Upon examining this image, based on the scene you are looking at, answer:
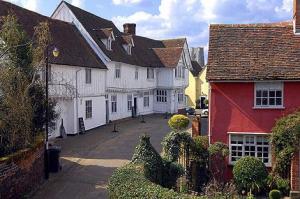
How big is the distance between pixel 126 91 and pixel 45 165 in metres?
24.3

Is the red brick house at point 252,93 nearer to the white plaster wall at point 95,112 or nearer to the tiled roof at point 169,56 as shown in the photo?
the white plaster wall at point 95,112

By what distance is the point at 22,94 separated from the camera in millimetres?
16531

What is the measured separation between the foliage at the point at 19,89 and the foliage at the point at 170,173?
230 inches

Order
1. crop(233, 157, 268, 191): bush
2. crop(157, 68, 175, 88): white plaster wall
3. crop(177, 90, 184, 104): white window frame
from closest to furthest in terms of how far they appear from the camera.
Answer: crop(233, 157, 268, 191): bush
crop(157, 68, 175, 88): white plaster wall
crop(177, 90, 184, 104): white window frame

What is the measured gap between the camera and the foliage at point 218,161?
19891 millimetres

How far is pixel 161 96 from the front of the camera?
5206cm

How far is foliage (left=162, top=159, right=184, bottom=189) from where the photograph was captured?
1532 centimetres

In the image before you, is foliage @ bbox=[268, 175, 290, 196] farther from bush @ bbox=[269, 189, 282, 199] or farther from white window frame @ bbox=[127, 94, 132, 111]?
white window frame @ bbox=[127, 94, 132, 111]

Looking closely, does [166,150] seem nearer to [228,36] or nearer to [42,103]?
[42,103]

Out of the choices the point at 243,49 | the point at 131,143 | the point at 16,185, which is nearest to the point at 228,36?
the point at 243,49

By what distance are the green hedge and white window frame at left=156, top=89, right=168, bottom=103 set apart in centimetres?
3844

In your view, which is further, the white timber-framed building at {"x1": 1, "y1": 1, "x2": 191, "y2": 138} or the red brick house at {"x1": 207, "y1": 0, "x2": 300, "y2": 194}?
the white timber-framed building at {"x1": 1, "y1": 1, "x2": 191, "y2": 138}

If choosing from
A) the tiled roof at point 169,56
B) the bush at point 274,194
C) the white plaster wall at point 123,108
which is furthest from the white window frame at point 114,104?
the bush at point 274,194

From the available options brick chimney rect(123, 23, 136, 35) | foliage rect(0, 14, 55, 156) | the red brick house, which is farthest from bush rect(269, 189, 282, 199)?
brick chimney rect(123, 23, 136, 35)
